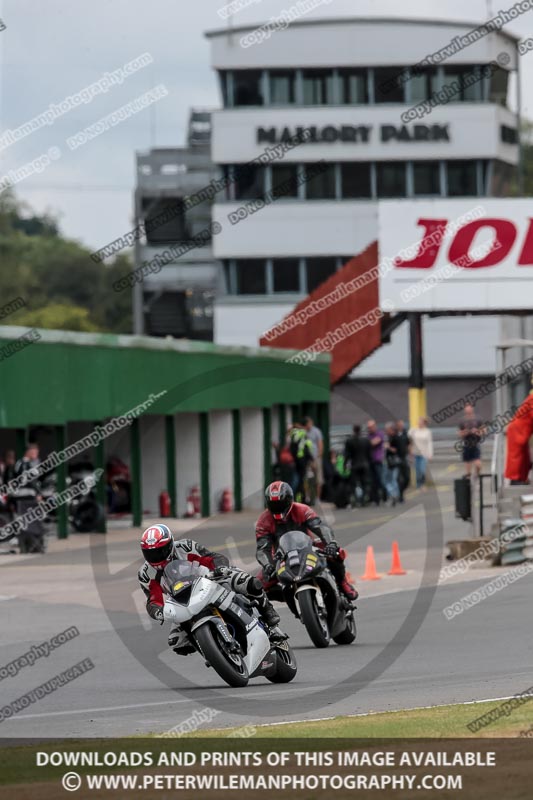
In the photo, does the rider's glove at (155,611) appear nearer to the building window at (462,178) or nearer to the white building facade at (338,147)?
the white building facade at (338,147)

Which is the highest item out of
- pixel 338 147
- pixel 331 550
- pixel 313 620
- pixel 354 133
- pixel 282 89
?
pixel 282 89

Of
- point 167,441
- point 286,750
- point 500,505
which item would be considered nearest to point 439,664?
point 286,750

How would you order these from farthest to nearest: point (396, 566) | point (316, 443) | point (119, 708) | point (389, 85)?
point (389, 85) < point (316, 443) < point (396, 566) < point (119, 708)

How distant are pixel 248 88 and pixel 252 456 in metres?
39.5

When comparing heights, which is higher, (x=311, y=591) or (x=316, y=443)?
(x=316, y=443)

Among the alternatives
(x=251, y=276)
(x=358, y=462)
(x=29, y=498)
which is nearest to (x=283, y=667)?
(x=29, y=498)

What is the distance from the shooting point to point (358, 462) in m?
36.3

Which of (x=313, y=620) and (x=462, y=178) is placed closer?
(x=313, y=620)

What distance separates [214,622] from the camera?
12.9 metres

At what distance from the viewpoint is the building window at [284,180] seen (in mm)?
77688

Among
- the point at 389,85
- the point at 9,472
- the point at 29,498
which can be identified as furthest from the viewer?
the point at 389,85

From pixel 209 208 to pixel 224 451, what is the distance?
169ft

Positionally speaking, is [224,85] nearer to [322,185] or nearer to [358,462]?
[322,185]

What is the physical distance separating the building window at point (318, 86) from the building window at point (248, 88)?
202cm
